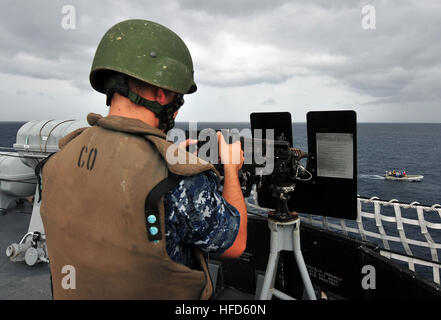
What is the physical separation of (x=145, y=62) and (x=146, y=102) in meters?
0.22

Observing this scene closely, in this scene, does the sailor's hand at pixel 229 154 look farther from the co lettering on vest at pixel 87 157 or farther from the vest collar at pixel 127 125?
the co lettering on vest at pixel 87 157

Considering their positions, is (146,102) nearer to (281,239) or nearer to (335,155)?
(281,239)

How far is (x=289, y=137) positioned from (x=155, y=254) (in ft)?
10.7

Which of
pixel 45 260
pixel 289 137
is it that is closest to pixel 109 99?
pixel 289 137

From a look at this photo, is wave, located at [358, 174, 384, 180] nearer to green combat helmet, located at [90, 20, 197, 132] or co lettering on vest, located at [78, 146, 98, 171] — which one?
green combat helmet, located at [90, 20, 197, 132]

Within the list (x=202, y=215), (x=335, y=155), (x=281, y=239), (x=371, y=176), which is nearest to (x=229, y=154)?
(x=202, y=215)

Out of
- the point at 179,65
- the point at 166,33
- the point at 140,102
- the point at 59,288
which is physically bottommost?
the point at 59,288

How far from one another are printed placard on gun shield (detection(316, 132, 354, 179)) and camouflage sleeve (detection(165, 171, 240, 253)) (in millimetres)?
2681

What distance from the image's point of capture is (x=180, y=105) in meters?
1.93

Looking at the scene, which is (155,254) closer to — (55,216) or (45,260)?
(55,216)

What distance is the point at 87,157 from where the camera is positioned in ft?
5.39

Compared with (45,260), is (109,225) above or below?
above

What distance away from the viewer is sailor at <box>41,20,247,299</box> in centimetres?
155

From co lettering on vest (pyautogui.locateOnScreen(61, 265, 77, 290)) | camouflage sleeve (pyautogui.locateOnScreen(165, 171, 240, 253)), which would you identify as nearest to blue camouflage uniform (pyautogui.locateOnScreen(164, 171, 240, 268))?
camouflage sleeve (pyautogui.locateOnScreen(165, 171, 240, 253))
